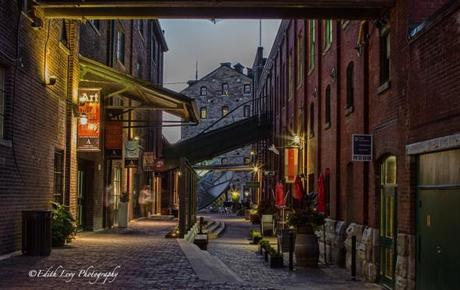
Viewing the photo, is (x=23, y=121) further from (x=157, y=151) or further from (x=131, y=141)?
(x=157, y=151)

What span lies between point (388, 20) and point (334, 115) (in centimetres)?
622

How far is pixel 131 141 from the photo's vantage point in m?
28.9

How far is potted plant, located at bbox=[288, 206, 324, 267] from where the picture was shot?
18266mm

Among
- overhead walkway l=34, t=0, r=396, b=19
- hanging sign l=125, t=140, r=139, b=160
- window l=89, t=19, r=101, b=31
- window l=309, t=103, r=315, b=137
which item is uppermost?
window l=89, t=19, r=101, b=31

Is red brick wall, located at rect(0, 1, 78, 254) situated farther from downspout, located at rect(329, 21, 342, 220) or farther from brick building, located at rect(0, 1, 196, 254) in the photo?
downspout, located at rect(329, 21, 342, 220)

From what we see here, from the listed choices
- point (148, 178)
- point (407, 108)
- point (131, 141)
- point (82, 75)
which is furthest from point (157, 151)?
point (407, 108)

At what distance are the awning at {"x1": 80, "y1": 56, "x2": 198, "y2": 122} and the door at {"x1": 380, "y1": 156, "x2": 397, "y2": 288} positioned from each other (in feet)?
28.4

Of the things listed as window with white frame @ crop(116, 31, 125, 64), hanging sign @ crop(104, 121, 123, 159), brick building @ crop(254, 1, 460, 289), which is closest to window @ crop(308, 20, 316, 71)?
brick building @ crop(254, 1, 460, 289)

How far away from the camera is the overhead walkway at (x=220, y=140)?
4262 centimetres

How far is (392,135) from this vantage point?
1415 centimetres

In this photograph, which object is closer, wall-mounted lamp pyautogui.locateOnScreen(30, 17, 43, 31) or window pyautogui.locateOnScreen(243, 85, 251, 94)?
wall-mounted lamp pyautogui.locateOnScreen(30, 17, 43, 31)

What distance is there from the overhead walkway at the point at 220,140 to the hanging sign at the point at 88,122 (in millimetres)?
21837

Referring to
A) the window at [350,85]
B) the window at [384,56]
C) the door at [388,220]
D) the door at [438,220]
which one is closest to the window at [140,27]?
the window at [350,85]

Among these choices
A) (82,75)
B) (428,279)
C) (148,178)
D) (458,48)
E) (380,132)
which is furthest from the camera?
(148,178)
